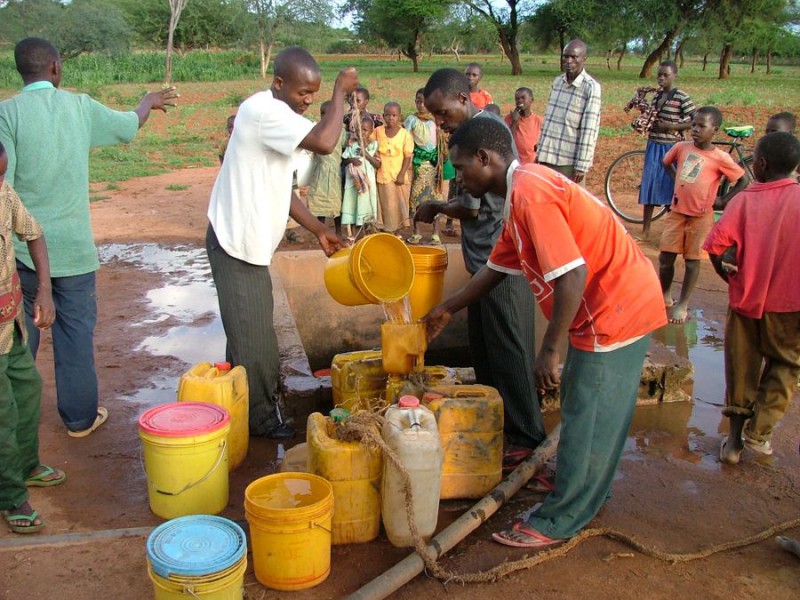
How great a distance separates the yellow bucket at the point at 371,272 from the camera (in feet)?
11.7

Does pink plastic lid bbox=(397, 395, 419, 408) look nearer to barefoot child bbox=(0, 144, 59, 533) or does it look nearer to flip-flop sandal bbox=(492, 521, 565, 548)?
flip-flop sandal bbox=(492, 521, 565, 548)

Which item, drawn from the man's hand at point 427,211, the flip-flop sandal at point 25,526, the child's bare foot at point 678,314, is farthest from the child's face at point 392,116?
the flip-flop sandal at point 25,526

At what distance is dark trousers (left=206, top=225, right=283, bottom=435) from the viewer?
3.73m

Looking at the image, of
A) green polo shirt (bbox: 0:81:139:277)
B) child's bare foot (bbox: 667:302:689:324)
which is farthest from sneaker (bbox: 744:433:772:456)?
green polo shirt (bbox: 0:81:139:277)

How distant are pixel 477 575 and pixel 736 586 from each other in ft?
3.40

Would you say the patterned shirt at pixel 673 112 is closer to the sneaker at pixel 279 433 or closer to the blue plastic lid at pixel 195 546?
the sneaker at pixel 279 433

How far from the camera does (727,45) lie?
3372cm

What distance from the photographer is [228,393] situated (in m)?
3.52

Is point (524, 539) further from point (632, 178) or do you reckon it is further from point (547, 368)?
point (632, 178)

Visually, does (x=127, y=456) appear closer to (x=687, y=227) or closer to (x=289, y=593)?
(x=289, y=593)

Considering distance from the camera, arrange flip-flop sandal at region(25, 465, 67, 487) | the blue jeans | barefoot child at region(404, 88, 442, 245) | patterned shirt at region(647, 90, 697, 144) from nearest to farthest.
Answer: flip-flop sandal at region(25, 465, 67, 487) → the blue jeans → patterned shirt at region(647, 90, 697, 144) → barefoot child at region(404, 88, 442, 245)

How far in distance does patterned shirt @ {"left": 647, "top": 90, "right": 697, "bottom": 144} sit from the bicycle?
2.06ft

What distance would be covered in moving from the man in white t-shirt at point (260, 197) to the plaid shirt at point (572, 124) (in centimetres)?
372

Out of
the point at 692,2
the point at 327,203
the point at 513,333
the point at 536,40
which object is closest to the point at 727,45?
the point at 692,2
